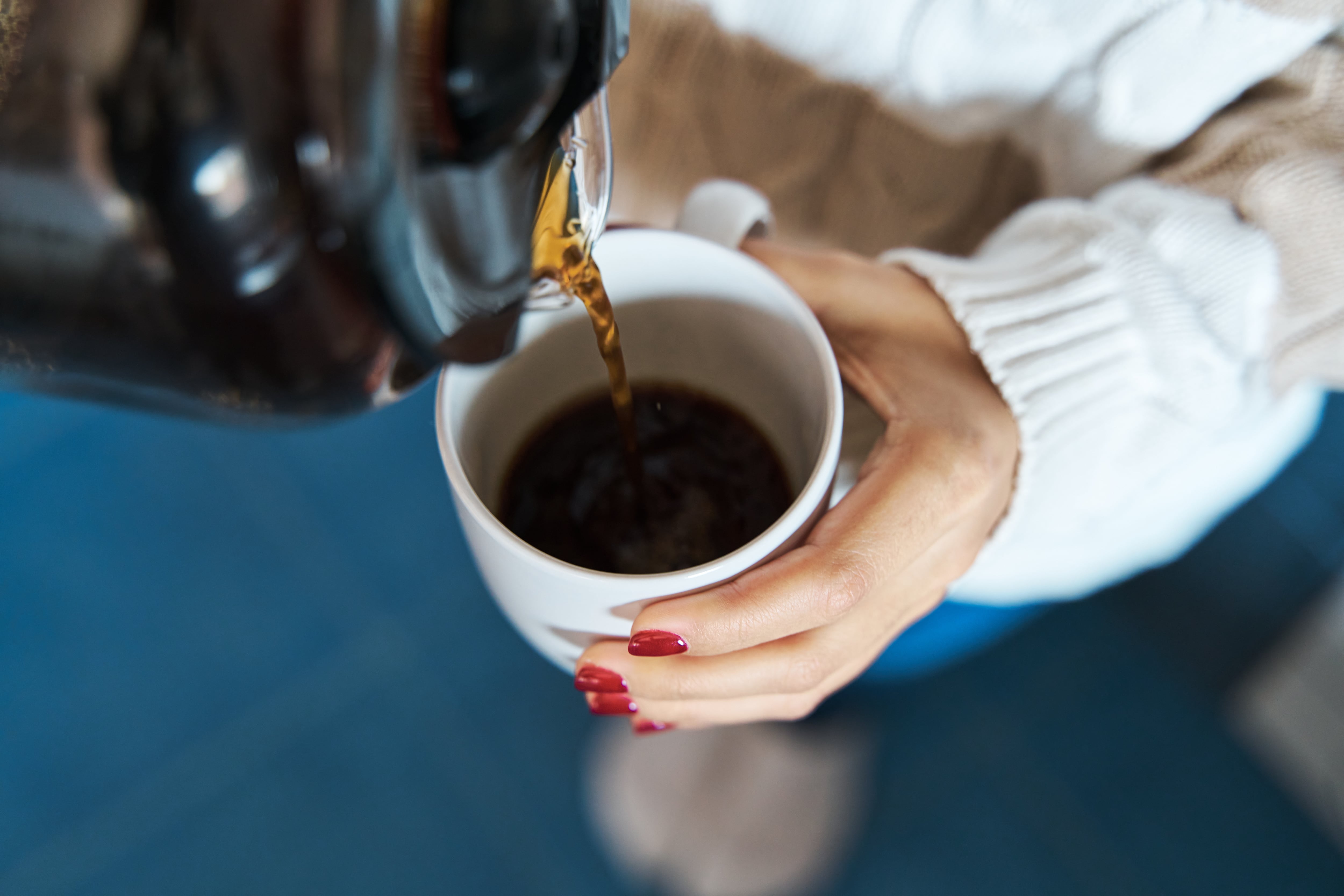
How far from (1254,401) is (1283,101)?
19 cm

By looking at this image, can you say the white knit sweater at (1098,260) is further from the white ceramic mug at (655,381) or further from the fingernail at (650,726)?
the fingernail at (650,726)

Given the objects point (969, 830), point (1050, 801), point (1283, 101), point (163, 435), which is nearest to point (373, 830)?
point (163, 435)

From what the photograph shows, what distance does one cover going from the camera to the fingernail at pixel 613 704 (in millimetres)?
484

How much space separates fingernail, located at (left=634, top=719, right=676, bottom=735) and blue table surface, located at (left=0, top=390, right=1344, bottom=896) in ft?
1.89

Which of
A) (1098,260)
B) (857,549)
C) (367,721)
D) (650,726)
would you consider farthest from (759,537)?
(367,721)

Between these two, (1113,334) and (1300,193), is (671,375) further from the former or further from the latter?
(1300,193)

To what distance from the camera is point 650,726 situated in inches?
21.3

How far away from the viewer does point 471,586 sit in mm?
1148

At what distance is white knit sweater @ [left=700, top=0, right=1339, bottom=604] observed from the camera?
54 centimetres

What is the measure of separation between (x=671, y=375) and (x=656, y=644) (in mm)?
224

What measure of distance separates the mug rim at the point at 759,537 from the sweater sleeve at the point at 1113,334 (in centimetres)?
14

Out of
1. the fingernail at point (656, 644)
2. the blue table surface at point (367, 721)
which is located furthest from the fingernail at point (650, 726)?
the blue table surface at point (367, 721)

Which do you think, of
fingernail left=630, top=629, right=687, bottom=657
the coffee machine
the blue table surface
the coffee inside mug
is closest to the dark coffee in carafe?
the coffee inside mug

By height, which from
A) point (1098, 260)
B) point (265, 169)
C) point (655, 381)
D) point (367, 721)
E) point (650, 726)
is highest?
point (265, 169)
